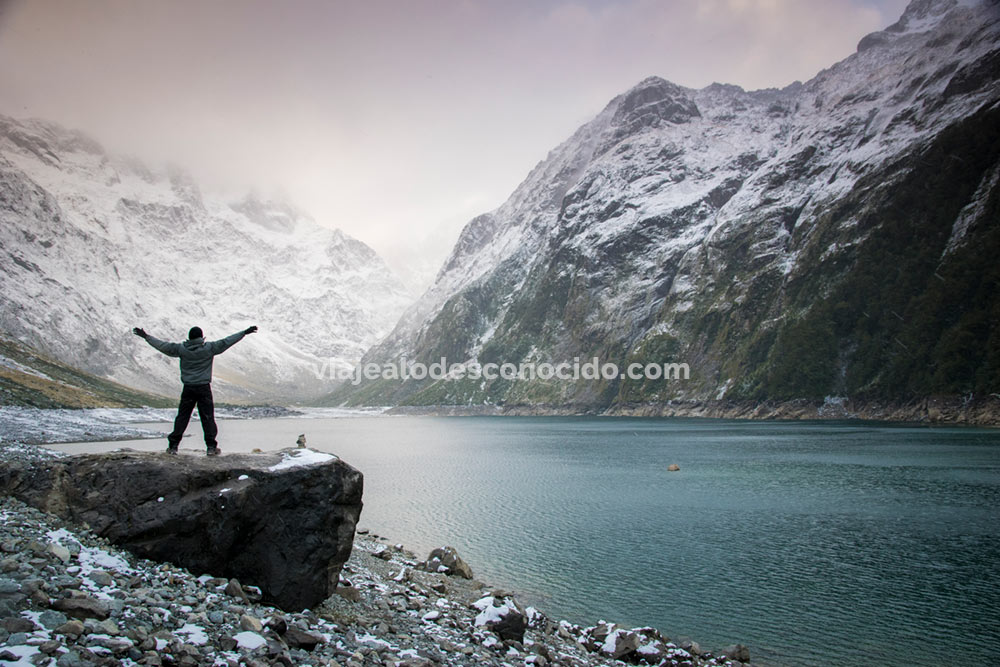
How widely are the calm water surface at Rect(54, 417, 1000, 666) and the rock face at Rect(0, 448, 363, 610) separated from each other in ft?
53.9

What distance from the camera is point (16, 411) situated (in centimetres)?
13638

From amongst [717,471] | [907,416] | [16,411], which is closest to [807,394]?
[907,416]

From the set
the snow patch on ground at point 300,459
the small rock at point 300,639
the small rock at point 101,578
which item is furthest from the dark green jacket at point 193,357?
the small rock at point 300,639

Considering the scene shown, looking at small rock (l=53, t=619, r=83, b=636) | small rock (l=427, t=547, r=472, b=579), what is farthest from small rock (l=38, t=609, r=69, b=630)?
small rock (l=427, t=547, r=472, b=579)

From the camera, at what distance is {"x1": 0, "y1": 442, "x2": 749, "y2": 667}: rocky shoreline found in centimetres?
1098

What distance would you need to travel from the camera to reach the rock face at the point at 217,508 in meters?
16.1

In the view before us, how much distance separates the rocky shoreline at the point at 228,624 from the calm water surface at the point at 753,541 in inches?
235

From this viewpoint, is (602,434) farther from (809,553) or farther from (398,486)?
(809,553)

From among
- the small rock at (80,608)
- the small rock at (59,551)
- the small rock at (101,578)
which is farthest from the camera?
the small rock at (59,551)

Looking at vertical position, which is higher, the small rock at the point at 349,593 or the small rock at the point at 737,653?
Answer: the small rock at the point at 349,593

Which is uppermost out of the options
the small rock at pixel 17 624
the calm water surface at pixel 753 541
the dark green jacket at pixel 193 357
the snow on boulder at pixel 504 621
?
the dark green jacket at pixel 193 357

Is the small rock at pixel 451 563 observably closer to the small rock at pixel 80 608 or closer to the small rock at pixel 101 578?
the small rock at pixel 101 578

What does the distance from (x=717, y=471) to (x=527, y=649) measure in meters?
66.4

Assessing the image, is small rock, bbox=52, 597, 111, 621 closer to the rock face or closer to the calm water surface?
the rock face
